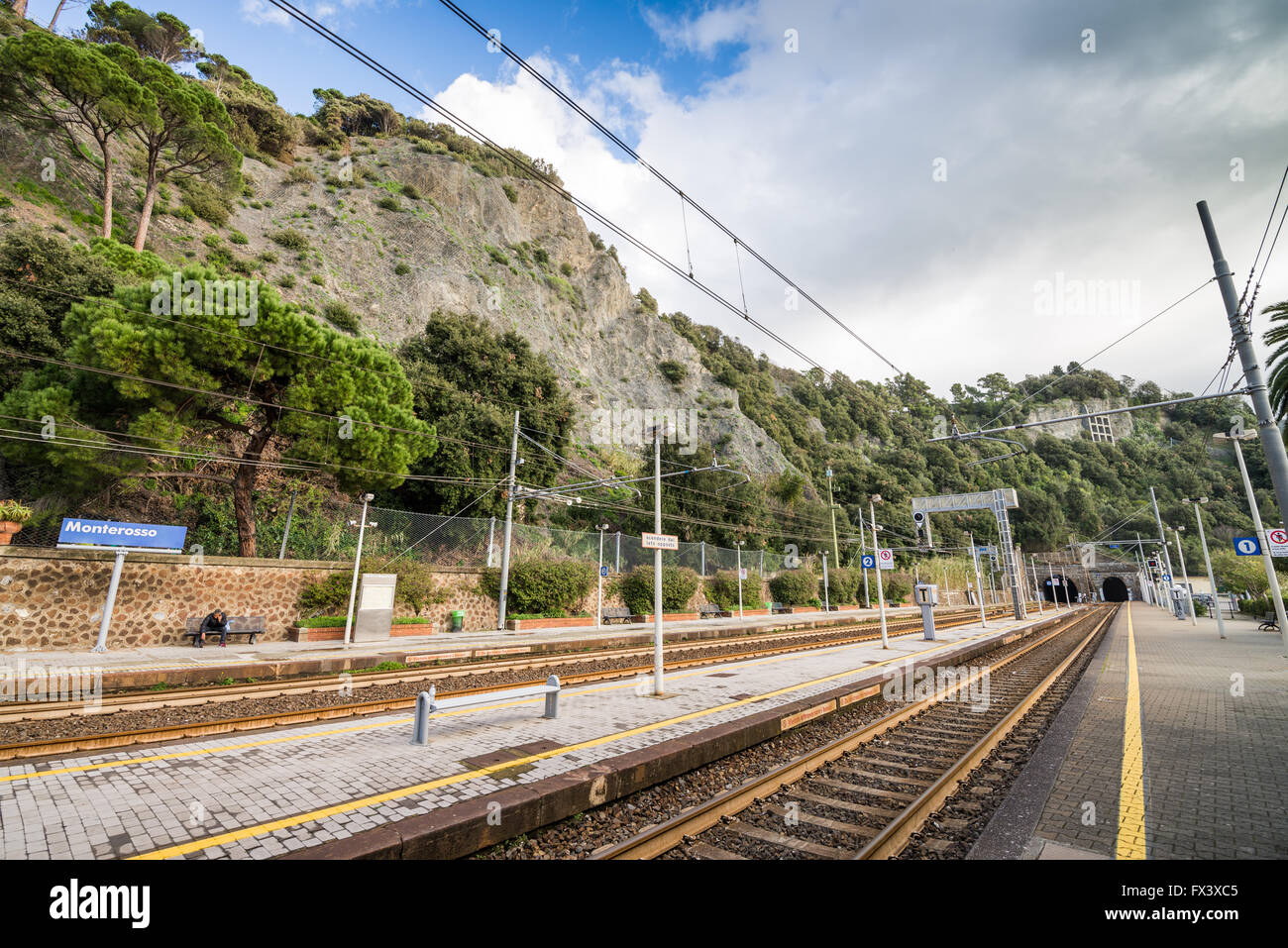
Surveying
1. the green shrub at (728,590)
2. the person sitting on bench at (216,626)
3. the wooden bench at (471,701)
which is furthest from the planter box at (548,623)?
the wooden bench at (471,701)

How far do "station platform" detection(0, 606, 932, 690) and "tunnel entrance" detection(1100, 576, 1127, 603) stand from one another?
109 metres

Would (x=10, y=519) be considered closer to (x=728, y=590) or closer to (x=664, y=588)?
(x=664, y=588)

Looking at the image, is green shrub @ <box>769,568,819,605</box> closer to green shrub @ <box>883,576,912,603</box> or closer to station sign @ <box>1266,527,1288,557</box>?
green shrub @ <box>883,576,912,603</box>

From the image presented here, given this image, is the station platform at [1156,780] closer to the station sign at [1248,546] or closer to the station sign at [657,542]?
the station sign at [657,542]

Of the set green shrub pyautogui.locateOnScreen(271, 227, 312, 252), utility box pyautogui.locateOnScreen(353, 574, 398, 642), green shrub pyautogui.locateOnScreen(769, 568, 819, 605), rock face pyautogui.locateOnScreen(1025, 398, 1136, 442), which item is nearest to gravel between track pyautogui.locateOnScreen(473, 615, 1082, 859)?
utility box pyautogui.locateOnScreen(353, 574, 398, 642)

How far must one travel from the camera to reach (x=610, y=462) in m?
45.9

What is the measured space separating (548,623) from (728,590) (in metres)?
13.8

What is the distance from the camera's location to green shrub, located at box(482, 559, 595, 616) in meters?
22.0

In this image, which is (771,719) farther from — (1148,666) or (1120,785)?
(1148,666)

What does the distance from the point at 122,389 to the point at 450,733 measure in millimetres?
17790

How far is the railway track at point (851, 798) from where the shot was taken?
3939 mm

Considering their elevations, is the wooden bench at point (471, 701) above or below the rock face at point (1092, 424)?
below

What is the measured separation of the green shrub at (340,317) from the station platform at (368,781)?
133ft

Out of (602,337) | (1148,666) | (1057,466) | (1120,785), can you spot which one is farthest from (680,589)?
(1057,466)
